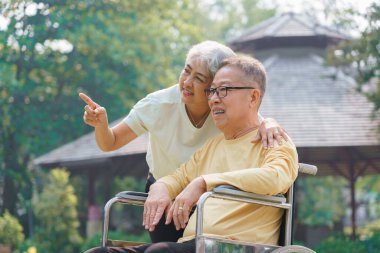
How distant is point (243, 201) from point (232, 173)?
138 millimetres

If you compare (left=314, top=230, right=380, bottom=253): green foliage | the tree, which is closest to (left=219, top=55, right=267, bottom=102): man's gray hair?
(left=314, top=230, right=380, bottom=253): green foliage

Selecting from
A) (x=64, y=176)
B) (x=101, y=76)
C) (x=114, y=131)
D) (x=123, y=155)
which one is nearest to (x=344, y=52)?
(x=123, y=155)

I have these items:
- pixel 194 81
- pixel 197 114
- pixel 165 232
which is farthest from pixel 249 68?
pixel 165 232

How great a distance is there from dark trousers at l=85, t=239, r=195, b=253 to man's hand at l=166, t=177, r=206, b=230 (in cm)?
12

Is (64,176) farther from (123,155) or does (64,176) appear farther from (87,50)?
(87,50)

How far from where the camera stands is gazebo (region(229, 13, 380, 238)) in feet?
44.4

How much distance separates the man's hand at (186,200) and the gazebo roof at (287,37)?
42.6 feet

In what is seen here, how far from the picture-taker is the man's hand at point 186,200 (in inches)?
137

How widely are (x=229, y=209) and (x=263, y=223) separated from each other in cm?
17

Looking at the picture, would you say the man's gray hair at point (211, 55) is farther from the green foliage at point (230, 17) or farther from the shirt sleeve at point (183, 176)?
the green foliage at point (230, 17)

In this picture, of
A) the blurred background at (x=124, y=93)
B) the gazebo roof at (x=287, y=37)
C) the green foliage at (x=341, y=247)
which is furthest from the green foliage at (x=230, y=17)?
the green foliage at (x=341, y=247)

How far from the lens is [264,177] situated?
3.45 meters

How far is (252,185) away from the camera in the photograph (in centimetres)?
344

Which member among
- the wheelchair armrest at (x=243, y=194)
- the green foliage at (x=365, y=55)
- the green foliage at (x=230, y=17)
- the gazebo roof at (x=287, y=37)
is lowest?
the wheelchair armrest at (x=243, y=194)
